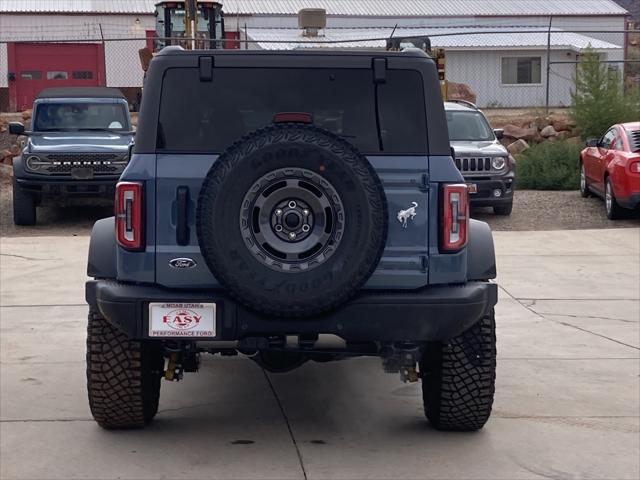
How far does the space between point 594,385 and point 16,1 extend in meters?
37.9

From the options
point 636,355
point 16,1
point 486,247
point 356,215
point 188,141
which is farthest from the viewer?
point 16,1

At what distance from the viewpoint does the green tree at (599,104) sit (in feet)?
80.2

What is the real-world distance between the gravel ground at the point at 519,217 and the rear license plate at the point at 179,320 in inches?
424

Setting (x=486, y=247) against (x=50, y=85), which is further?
(x=50, y=85)

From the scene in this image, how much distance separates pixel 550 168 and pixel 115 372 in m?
16.3

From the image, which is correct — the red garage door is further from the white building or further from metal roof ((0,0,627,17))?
metal roof ((0,0,627,17))

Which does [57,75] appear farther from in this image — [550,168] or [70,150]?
[70,150]

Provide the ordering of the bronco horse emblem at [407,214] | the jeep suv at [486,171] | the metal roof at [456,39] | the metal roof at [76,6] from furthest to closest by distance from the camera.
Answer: the metal roof at [76,6] → the metal roof at [456,39] → the jeep suv at [486,171] → the bronco horse emblem at [407,214]

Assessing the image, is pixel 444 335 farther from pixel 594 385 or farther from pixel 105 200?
pixel 105 200

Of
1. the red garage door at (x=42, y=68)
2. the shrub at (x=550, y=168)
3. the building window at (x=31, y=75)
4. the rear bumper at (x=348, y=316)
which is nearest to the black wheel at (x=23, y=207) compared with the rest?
the shrub at (x=550, y=168)

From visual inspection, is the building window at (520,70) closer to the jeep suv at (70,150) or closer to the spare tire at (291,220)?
the jeep suv at (70,150)

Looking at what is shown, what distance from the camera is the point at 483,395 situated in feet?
20.2

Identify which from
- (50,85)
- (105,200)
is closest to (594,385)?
(105,200)

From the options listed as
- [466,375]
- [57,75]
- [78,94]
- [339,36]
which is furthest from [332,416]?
[339,36]
